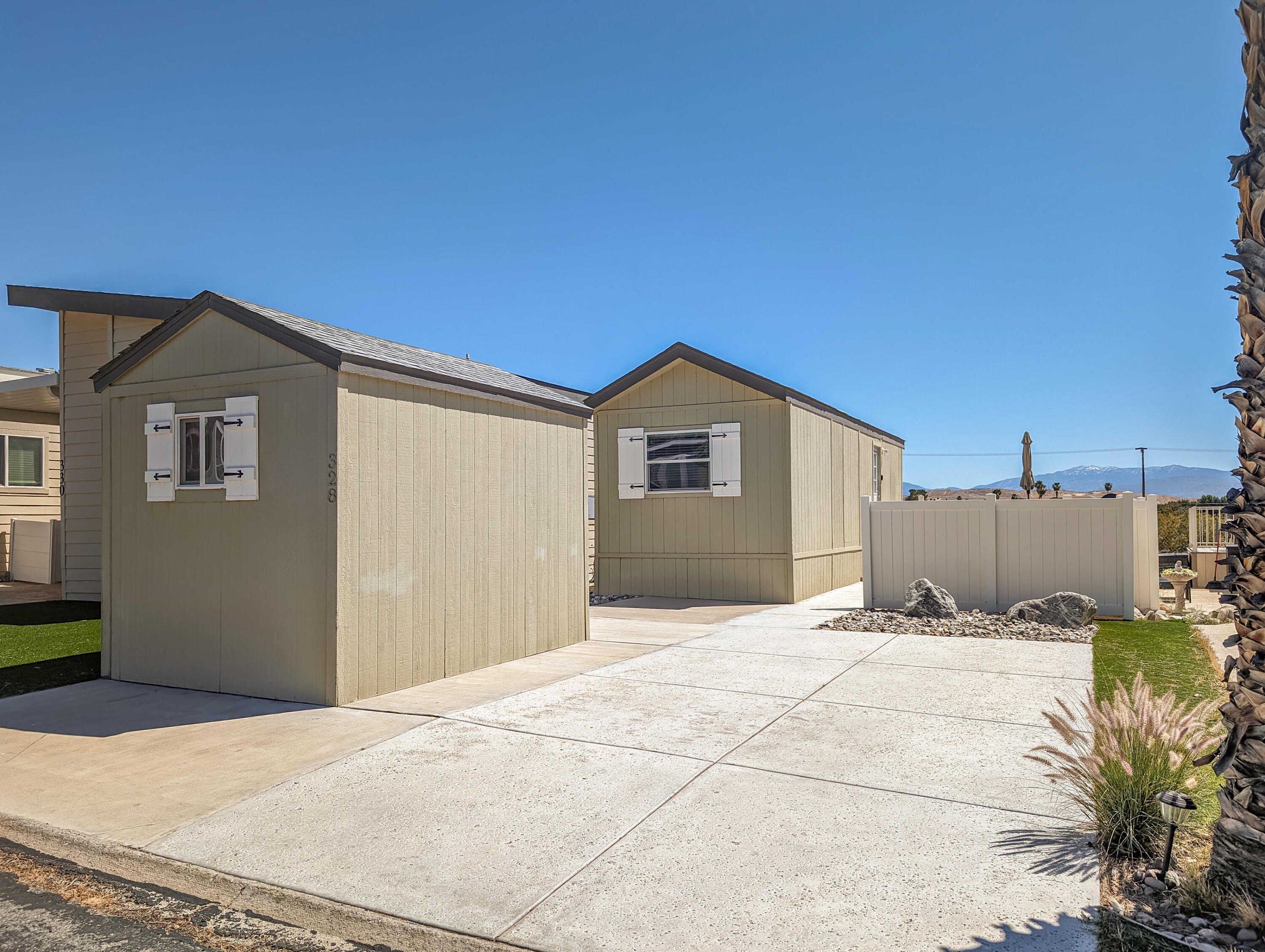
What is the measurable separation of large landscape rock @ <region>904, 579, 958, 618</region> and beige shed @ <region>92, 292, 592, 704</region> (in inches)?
198

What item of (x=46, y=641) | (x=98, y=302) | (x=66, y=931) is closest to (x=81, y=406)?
(x=98, y=302)

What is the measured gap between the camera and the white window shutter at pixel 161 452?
20.4 ft

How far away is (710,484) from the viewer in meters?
11.9

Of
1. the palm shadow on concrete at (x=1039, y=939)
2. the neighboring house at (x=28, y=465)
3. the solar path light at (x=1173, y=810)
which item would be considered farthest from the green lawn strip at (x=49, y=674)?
the neighboring house at (x=28, y=465)

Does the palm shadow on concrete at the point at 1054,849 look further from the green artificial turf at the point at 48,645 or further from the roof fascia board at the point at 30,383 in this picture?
the roof fascia board at the point at 30,383

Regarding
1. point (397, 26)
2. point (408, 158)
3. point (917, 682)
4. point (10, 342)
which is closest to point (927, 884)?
point (917, 682)

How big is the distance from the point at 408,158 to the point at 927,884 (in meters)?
11.8

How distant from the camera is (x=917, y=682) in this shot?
6.19m

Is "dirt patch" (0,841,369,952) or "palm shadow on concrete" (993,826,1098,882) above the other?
"palm shadow on concrete" (993,826,1098,882)

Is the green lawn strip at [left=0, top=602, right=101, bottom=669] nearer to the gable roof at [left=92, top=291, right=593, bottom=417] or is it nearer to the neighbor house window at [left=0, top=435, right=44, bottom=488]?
the gable roof at [left=92, top=291, right=593, bottom=417]

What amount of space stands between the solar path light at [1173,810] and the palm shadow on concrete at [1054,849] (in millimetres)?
256

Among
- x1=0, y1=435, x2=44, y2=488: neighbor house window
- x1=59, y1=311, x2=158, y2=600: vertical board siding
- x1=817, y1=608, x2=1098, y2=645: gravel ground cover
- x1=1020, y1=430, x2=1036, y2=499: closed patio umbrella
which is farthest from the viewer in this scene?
x1=1020, y1=430, x2=1036, y2=499: closed patio umbrella

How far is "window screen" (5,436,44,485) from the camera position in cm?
1438

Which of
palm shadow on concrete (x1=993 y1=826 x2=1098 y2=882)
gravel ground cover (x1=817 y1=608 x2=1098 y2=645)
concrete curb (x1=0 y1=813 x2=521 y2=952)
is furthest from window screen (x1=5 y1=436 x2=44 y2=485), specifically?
palm shadow on concrete (x1=993 y1=826 x2=1098 y2=882)
